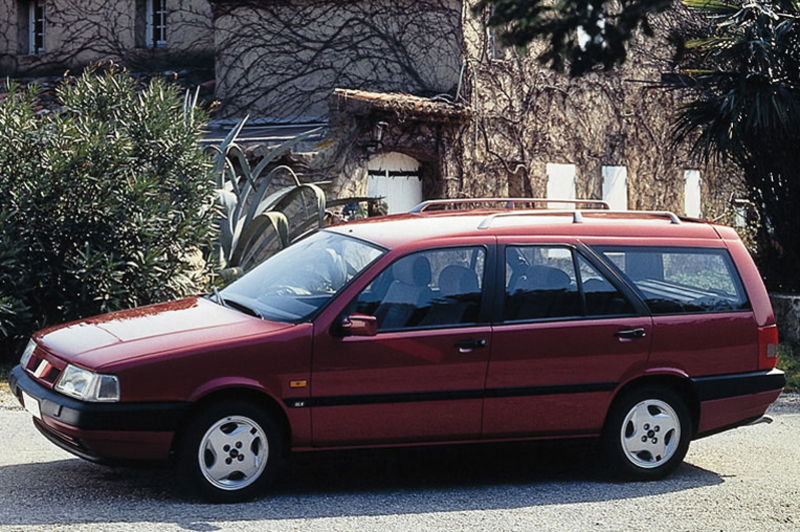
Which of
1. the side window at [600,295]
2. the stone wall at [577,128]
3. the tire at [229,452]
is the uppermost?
the stone wall at [577,128]

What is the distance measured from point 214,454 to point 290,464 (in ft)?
→ 4.30

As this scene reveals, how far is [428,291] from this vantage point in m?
7.53

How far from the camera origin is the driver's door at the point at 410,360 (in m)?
7.16

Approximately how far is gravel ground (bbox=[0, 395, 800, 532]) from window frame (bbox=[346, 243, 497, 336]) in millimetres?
715

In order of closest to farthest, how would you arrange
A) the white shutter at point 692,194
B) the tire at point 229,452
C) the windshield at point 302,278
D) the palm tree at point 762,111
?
1. the tire at point 229,452
2. the windshield at point 302,278
3. the palm tree at point 762,111
4. the white shutter at point 692,194

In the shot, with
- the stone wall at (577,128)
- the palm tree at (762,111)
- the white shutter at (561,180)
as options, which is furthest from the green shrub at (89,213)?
the white shutter at (561,180)

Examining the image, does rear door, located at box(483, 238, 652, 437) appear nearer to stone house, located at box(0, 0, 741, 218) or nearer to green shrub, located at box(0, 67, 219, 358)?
green shrub, located at box(0, 67, 219, 358)

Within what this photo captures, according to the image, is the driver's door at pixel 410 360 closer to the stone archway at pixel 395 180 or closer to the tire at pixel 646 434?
the tire at pixel 646 434

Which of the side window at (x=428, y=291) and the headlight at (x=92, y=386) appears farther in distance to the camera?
the side window at (x=428, y=291)

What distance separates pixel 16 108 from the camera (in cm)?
1240

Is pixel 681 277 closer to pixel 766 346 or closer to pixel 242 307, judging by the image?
pixel 766 346

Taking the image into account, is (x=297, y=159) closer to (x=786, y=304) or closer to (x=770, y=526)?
(x=786, y=304)

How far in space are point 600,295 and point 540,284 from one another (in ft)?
1.33

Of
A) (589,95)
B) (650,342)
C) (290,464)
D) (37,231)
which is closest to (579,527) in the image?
(650,342)
